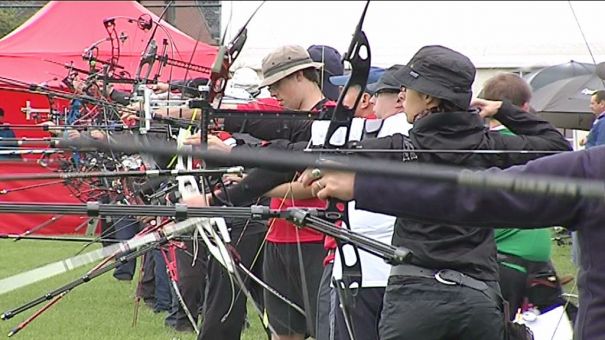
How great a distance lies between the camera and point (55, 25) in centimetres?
1046

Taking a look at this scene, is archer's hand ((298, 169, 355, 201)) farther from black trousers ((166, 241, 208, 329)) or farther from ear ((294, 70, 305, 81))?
black trousers ((166, 241, 208, 329))

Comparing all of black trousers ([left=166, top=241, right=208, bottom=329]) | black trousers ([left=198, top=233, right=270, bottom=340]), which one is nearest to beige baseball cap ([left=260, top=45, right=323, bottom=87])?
black trousers ([left=198, top=233, right=270, bottom=340])

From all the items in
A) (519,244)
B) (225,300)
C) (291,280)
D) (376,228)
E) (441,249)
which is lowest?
(225,300)

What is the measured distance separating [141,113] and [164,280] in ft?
10.4

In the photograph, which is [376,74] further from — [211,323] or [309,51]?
[211,323]

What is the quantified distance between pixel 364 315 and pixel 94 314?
4.24m

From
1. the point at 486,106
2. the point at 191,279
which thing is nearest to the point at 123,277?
the point at 191,279

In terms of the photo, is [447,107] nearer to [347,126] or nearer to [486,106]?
[347,126]

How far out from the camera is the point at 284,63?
3965mm

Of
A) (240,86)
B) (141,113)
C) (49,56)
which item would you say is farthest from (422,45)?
(49,56)

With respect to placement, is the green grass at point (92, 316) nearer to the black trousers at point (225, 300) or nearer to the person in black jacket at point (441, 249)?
the black trousers at point (225, 300)

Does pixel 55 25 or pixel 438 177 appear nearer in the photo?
pixel 438 177

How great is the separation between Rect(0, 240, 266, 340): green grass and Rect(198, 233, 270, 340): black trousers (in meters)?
1.40

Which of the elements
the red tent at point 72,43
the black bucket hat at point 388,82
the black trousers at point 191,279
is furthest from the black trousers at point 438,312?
the red tent at point 72,43
